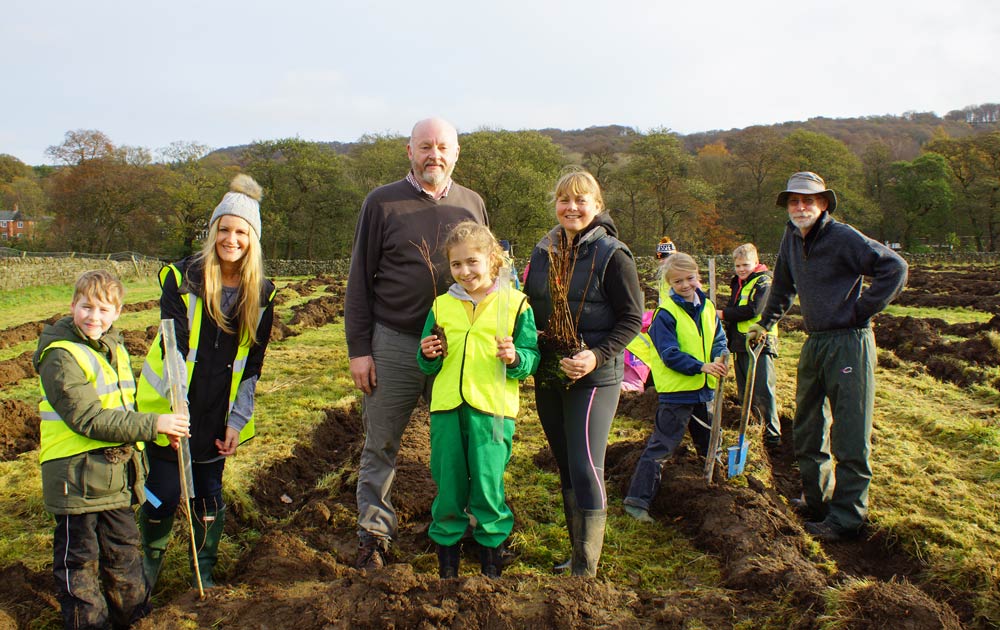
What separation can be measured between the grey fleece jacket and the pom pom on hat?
3237 millimetres

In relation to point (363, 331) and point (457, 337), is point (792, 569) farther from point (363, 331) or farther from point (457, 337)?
point (363, 331)

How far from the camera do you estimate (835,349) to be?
3.99 m

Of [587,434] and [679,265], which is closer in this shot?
[587,434]

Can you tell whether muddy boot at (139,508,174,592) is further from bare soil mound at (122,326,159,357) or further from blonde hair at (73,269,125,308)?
bare soil mound at (122,326,159,357)

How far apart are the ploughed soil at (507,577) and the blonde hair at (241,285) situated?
1.24 m

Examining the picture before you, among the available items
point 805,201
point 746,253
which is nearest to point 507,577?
point 805,201

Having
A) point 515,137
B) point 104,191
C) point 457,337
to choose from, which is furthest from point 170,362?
point 104,191

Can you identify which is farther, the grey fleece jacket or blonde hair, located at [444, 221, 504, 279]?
the grey fleece jacket

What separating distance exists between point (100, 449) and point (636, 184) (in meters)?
41.7

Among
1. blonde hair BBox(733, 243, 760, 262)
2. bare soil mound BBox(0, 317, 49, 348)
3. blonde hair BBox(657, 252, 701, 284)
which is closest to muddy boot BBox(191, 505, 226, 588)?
blonde hair BBox(657, 252, 701, 284)

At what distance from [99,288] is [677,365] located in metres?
3.52

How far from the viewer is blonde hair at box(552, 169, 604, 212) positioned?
3105 mm

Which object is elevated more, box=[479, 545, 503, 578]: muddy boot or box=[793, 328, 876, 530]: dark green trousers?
box=[793, 328, 876, 530]: dark green trousers

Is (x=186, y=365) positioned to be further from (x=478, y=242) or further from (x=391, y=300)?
(x=478, y=242)
